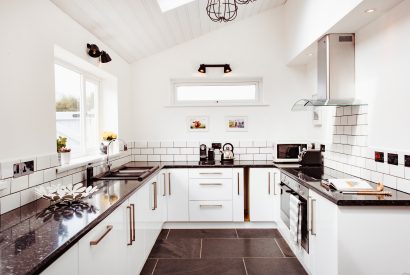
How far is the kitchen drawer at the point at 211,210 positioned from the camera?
3.70 metres

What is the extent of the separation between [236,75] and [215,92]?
388mm

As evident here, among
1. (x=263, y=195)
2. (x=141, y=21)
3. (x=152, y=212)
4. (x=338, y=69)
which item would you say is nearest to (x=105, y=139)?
(x=152, y=212)

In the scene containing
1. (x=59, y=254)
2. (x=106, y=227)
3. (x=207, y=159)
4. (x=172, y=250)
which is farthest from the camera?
(x=207, y=159)

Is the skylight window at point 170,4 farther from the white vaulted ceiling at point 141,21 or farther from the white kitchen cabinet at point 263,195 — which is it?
the white kitchen cabinet at point 263,195

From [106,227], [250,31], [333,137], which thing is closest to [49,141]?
[106,227]

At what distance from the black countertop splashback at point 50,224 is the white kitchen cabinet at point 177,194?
1371 mm

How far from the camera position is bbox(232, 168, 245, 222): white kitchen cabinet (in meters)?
3.67

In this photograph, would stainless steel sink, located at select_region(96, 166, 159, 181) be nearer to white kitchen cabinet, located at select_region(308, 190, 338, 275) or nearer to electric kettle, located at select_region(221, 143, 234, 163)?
electric kettle, located at select_region(221, 143, 234, 163)

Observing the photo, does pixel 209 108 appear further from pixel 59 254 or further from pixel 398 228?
pixel 59 254

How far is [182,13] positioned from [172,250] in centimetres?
260

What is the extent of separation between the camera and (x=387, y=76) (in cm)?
227

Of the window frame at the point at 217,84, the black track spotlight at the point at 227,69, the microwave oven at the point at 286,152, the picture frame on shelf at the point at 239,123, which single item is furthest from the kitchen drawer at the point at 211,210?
the black track spotlight at the point at 227,69

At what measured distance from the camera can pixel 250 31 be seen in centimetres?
417

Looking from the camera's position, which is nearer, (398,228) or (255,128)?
(398,228)
